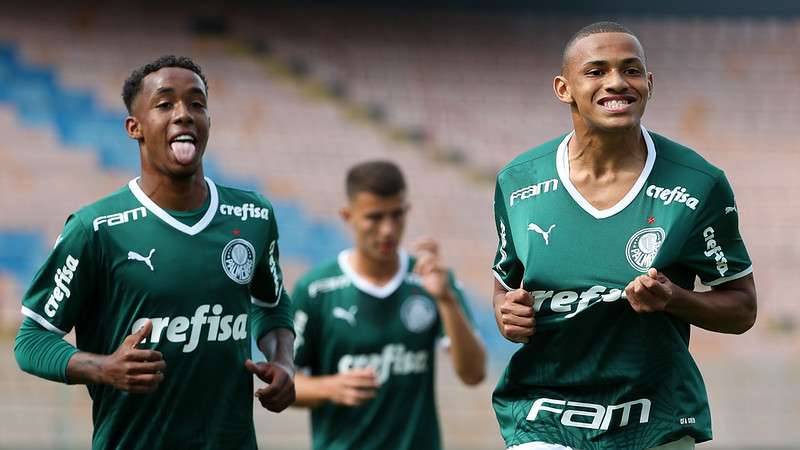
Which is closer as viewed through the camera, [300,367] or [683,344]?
[683,344]

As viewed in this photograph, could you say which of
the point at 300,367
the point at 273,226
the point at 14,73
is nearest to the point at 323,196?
the point at 14,73

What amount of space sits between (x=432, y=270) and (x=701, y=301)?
225cm

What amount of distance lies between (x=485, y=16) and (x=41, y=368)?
14983mm

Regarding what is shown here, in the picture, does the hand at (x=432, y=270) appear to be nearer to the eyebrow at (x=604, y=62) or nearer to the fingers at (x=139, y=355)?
the eyebrow at (x=604, y=62)

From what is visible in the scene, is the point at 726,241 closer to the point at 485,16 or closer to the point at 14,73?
the point at 14,73

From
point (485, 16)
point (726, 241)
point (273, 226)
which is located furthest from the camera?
point (485, 16)

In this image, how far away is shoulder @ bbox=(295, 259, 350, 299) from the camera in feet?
21.2

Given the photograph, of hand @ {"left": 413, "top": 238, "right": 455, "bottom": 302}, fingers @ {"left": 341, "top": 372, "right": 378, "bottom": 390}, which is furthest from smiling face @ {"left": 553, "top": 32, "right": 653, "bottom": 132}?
fingers @ {"left": 341, "top": 372, "right": 378, "bottom": 390}

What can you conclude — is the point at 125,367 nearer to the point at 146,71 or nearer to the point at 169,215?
the point at 169,215

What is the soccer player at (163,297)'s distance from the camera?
4152 mm

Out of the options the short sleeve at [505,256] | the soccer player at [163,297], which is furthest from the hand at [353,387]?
the short sleeve at [505,256]

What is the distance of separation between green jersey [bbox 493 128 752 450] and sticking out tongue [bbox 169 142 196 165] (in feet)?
4.03

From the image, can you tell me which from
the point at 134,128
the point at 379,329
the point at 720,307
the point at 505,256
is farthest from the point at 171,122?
the point at 379,329

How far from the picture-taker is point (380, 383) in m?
6.17
